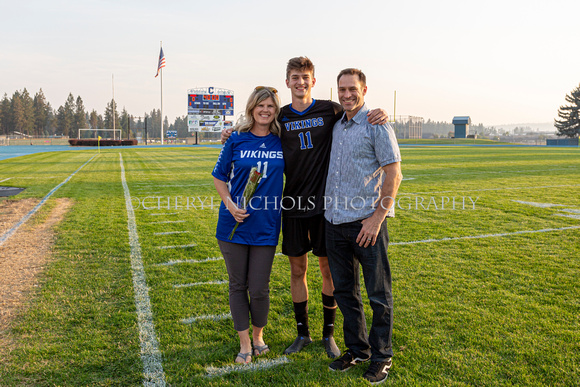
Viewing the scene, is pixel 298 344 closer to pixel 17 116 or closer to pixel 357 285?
pixel 357 285

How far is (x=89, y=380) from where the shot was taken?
7.97ft

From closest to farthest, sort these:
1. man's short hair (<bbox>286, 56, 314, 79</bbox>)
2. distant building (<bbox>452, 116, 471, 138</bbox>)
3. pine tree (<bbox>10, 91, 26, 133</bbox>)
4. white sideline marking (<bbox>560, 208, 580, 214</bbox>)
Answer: man's short hair (<bbox>286, 56, 314, 79</bbox>), white sideline marking (<bbox>560, 208, 580, 214</bbox>), distant building (<bbox>452, 116, 471, 138</bbox>), pine tree (<bbox>10, 91, 26, 133</bbox>)

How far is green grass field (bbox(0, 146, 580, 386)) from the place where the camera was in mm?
2514

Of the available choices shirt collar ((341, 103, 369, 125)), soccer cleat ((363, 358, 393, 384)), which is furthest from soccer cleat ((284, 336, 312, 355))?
shirt collar ((341, 103, 369, 125))

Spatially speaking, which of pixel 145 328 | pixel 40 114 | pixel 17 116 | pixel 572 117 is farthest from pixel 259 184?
pixel 40 114

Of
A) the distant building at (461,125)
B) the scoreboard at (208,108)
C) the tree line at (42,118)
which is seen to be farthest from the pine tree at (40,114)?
the distant building at (461,125)

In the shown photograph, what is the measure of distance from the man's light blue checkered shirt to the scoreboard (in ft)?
154

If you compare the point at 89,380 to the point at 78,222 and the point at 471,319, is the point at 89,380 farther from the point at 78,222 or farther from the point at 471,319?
the point at 78,222

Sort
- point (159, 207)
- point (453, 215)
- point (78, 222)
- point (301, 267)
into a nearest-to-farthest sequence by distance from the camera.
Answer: point (301, 267)
point (78, 222)
point (453, 215)
point (159, 207)

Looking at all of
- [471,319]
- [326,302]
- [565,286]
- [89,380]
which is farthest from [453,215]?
[89,380]

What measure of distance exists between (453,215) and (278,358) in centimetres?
525

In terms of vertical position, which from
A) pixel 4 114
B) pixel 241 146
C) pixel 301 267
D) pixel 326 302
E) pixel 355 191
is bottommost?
pixel 326 302

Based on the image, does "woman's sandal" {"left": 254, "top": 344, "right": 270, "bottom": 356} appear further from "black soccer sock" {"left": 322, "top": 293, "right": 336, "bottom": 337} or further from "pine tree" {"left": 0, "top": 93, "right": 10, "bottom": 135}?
"pine tree" {"left": 0, "top": 93, "right": 10, "bottom": 135}

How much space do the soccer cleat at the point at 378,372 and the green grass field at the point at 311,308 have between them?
0.05 m
